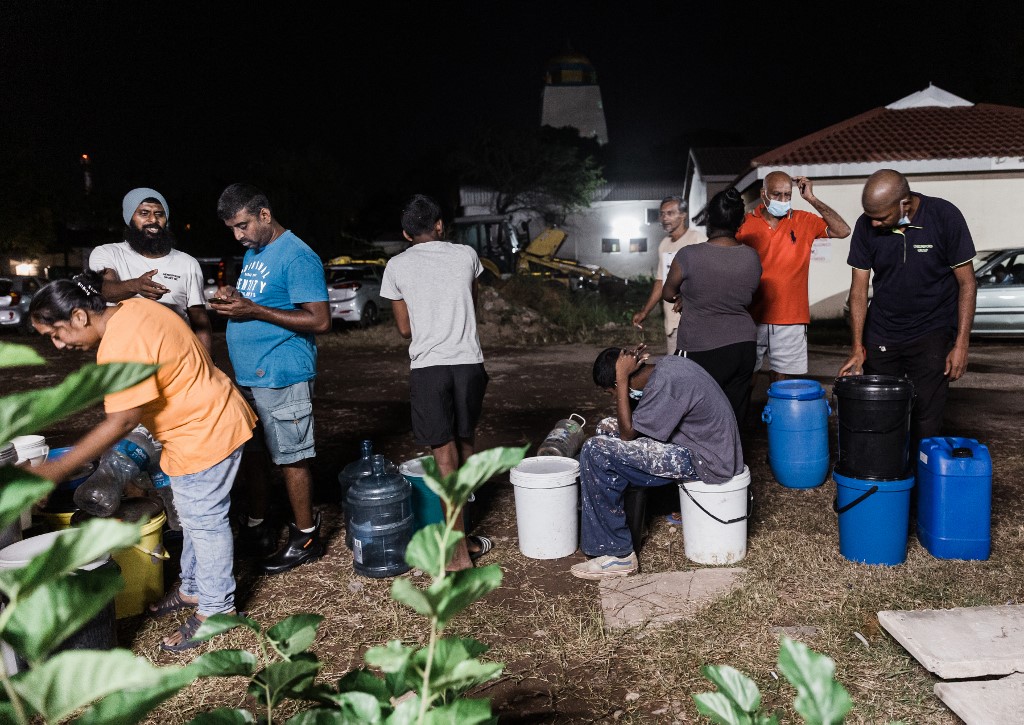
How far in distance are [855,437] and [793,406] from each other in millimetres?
1127

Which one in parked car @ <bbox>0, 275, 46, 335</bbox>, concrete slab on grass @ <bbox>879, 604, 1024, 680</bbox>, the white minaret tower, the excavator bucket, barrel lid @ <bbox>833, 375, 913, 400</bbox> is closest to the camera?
concrete slab on grass @ <bbox>879, 604, 1024, 680</bbox>

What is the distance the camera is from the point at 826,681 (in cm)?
94

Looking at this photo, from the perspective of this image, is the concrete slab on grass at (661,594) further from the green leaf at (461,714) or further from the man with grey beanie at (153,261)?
the man with grey beanie at (153,261)

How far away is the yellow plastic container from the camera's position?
3697mm

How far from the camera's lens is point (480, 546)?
4391 millimetres

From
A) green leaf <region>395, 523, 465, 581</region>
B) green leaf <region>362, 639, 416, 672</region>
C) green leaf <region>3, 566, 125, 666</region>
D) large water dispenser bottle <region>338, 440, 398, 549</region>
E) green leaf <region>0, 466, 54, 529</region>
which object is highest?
green leaf <region>0, 466, 54, 529</region>

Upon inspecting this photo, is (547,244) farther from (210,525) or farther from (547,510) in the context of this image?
(210,525)

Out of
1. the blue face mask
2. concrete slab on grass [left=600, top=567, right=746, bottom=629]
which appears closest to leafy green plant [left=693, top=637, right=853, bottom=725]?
concrete slab on grass [left=600, top=567, right=746, bottom=629]

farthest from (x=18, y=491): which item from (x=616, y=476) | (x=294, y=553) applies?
(x=294, y=553)

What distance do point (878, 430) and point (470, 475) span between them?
352cm

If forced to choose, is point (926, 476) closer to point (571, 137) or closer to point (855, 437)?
point (855, 437)

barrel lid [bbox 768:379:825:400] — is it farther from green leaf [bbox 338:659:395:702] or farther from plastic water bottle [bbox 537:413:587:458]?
green leaf [bbox 338:659:395:702]

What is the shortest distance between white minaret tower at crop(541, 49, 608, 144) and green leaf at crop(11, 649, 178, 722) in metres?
54.6

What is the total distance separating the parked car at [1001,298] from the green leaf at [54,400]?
13551 millimetres
